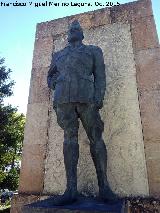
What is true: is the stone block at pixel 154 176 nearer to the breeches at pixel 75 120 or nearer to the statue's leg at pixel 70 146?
the breeches at pixel 75 120

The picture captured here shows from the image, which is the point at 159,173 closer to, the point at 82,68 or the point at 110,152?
the point at 110,152

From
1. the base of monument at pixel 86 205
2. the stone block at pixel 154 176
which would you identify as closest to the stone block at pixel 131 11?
the stone block at pixel 154 176

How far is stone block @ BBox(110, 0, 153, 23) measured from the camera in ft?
16.7

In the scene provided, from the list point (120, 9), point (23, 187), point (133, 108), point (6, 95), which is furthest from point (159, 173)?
point (6, 95)

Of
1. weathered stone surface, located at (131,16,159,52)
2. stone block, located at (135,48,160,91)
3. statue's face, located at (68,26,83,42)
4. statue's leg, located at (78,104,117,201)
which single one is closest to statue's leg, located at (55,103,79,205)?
statue's leg, located at (78,104,117,201)

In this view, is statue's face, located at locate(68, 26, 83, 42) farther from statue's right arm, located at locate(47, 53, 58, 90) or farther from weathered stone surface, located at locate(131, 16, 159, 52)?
weathered stone surface, located at locate(131, 16, 159, 52)

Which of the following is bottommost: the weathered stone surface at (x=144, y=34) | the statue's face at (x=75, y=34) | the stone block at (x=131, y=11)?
the statue's face at (x=75, y=34)

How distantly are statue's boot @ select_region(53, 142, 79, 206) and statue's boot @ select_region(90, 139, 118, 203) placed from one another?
28cm

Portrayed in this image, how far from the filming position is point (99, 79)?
3943 mm

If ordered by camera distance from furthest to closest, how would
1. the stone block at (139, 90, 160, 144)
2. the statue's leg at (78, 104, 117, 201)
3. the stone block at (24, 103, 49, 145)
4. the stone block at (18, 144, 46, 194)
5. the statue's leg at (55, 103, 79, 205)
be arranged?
the stone block at (24, 103, 49, 145) → the stone block at (18, 144, 46, 194) → the stone block at (139, 90, 160, 144) → the statue's leg at (78, 104, 117, 201) → the statue's leg at (55, 103, 79, 205)

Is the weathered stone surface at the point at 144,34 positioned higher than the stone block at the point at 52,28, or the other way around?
the stone block at the point at 52,28

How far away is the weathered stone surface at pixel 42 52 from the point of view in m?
5.54

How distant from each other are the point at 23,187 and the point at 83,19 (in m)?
3.50

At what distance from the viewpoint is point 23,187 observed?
480 centimetres
